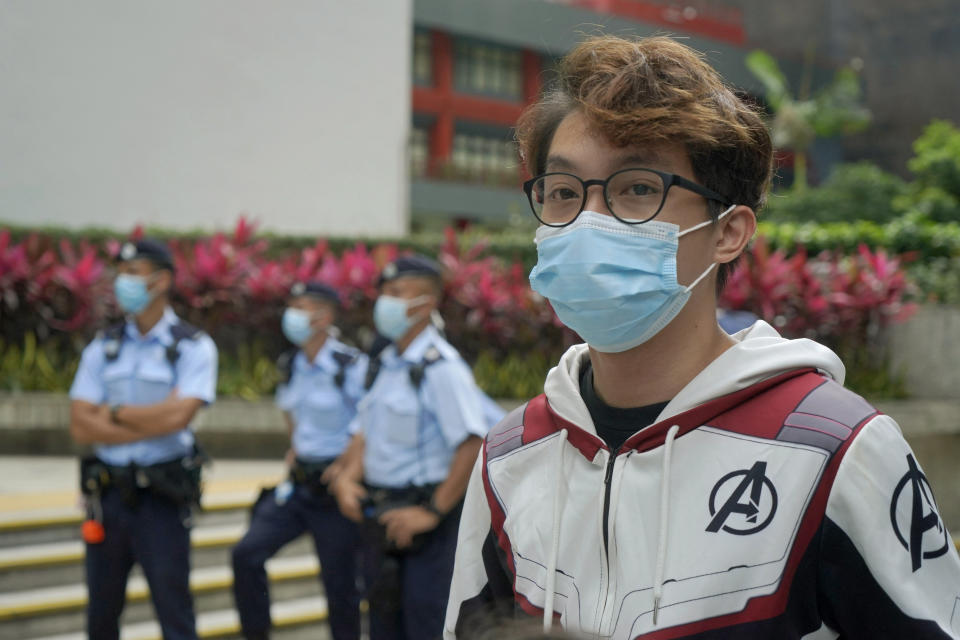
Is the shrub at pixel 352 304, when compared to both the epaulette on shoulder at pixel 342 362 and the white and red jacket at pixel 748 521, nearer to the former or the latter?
the epaulette on shoulder at pixel 342 362

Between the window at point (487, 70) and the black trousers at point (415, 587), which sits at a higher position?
the window at point (487, 70)

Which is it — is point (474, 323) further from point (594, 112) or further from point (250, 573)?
point (594, 112)

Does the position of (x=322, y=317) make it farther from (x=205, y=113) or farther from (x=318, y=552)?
(x=205, y=113)

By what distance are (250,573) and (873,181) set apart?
82.4 ft

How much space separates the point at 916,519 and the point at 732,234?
0.59 metres

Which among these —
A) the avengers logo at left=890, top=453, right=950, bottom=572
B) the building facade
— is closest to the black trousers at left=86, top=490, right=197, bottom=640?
the avengers logo at left=890, top=453, right=950, bottom=572

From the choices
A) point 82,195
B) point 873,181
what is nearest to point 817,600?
point 82,195

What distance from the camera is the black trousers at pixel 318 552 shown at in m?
5.32

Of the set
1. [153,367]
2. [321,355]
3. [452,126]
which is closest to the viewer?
[153,367]

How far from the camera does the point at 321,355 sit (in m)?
6.17

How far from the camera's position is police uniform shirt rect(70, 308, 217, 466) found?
5.09m

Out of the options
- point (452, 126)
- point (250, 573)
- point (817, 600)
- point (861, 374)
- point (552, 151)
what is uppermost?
point (452, 126)

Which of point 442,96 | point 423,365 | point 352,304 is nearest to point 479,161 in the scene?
point 442,96

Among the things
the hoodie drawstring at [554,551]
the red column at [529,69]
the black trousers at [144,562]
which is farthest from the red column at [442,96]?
the hoodie drawstring at [554,551]
